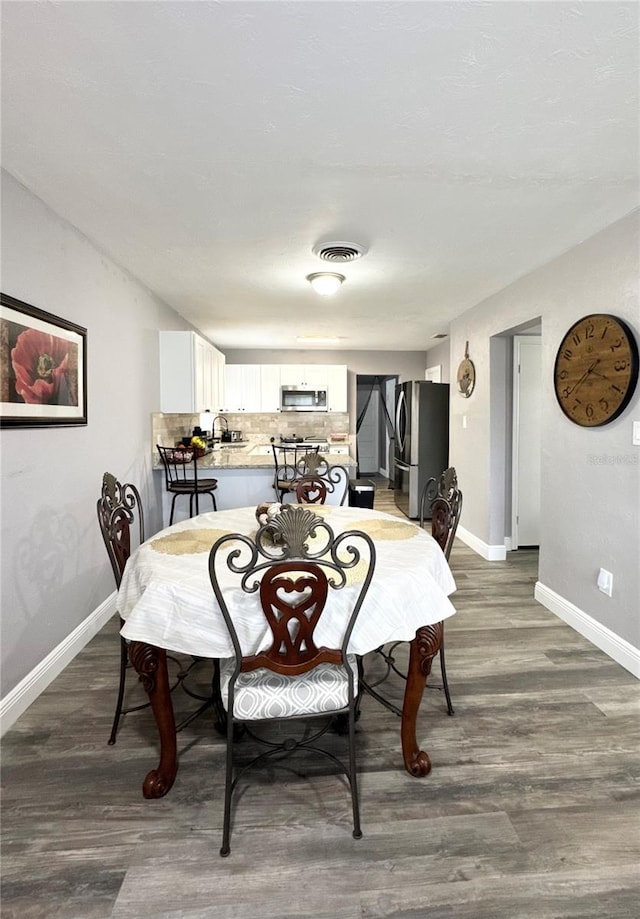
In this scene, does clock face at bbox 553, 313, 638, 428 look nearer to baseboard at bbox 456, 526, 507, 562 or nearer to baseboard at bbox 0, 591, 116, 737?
baseboard at bbox 456, 526, 507, 562

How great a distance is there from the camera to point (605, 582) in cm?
264

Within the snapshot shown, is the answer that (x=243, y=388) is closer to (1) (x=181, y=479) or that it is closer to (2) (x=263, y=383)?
(2) (x=263, y=383)

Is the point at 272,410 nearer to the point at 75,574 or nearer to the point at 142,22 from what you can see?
the point at 75,574

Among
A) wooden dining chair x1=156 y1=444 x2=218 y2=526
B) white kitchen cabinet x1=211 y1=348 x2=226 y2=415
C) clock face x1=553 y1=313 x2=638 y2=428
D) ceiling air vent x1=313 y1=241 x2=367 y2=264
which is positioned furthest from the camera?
white kitchen cabinet x1=211 y1=348 x2=226 y2=415

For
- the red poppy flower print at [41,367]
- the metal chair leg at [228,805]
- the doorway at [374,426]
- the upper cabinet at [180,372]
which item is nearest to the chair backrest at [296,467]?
the upper cabinet at [180,372]

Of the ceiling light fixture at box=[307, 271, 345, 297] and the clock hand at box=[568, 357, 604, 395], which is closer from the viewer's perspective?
the clock hand at box=[568, 357, 604, 395]

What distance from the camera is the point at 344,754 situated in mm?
1845

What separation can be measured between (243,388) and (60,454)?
4531mm

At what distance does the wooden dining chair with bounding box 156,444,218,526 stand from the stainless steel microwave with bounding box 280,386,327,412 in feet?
9.84

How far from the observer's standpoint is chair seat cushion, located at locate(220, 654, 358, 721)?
1464mm

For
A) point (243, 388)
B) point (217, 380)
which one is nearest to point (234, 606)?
point (217, 380)


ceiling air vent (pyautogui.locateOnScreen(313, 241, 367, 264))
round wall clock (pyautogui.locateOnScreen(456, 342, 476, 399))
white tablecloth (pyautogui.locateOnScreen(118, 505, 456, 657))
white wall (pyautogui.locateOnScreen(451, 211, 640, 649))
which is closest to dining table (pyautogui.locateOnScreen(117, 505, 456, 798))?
white tablecloth (pyautogui.locateOnScreen(118, 505, 456, 657))

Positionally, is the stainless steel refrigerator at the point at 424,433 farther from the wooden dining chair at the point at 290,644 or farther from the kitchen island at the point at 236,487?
the wooden dining chair at the point at 290,644

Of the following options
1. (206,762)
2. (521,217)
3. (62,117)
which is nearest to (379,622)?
(206,762)
